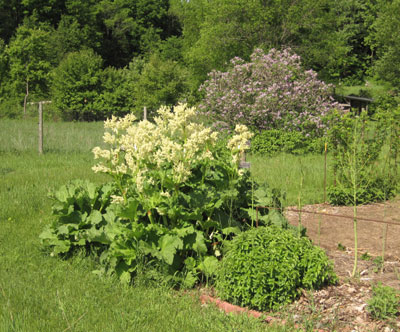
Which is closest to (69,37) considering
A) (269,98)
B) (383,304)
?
(269,98)

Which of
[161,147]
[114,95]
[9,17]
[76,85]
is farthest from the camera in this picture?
[9,17]

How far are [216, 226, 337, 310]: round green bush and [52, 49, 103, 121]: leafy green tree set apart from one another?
94.5 ft

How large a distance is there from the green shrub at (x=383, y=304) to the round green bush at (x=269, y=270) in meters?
0.47

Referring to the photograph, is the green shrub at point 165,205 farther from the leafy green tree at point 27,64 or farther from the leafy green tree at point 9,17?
the leafy green tree at point 9,17

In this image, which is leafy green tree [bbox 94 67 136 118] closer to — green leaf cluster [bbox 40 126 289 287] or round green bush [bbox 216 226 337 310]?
green leaf cluster [bbox 40 126 289 287]

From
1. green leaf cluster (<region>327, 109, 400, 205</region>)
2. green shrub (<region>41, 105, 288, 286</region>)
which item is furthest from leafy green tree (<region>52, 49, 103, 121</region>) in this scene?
green shrub (<region>41, 105, 288, 286</region>)

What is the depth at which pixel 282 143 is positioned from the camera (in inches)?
568

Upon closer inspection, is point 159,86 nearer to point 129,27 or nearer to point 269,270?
point 129,27

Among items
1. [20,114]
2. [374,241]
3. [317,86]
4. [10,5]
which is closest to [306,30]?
[317,86]

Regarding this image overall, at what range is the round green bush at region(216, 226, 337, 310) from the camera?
11.7ft

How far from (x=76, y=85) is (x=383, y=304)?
30681mm

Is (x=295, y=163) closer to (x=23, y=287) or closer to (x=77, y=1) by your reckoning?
(x=23, y=287)

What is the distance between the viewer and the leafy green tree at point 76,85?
31734mm

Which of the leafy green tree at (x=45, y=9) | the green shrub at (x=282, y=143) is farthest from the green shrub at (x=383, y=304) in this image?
the leafy green tree at (x=45, y=9)
